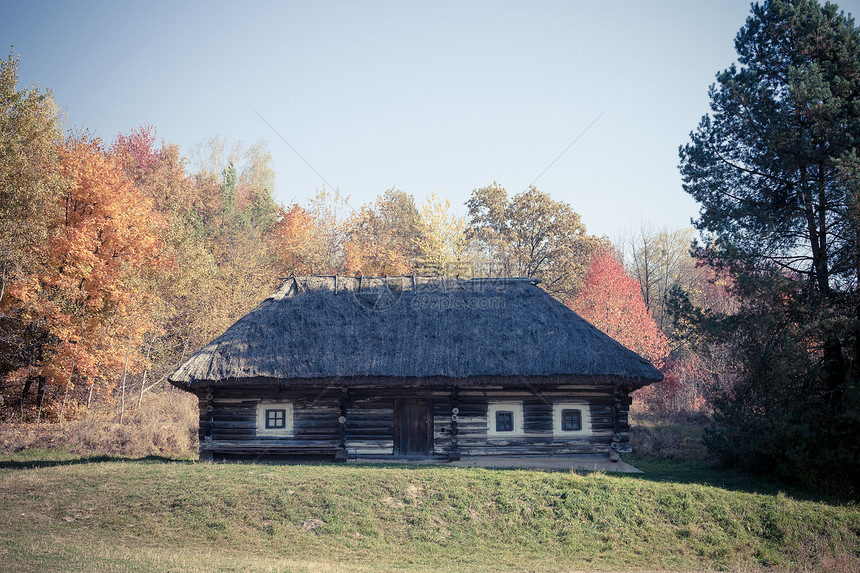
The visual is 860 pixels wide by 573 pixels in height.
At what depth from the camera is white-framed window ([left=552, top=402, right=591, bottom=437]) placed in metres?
18.1

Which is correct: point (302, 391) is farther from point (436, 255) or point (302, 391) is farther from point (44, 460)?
point (436, 255)

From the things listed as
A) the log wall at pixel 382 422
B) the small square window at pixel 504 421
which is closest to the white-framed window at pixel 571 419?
the log wall at pixel 382 422

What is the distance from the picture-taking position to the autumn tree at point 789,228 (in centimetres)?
1541

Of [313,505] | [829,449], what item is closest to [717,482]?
[829,449]

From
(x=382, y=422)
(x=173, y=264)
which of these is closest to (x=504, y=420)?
(x=382, y=422)

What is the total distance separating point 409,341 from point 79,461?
391 inches

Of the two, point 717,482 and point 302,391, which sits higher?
point 302,391

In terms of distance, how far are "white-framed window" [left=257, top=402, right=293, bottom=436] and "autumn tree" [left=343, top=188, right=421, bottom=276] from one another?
61.2ft

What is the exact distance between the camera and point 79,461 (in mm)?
17031

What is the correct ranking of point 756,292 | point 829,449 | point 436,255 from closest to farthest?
point 829,449 → point 756,292 → point 436,255

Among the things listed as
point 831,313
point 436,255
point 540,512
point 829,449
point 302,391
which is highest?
point 436,255

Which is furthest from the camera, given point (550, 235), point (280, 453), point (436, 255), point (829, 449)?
point (550, 235)

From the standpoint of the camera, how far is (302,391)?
1803cm

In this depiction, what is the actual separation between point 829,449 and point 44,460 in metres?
21.2
